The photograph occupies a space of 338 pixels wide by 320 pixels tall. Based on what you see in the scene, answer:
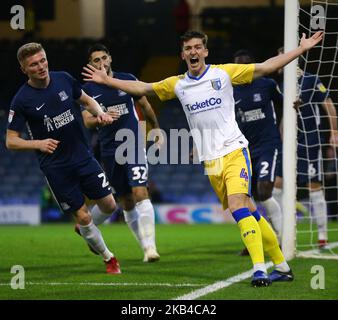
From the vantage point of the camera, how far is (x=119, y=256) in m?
9.66

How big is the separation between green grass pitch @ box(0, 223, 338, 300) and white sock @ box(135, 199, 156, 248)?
0.84ft

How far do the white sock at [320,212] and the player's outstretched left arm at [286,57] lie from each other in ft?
13.3

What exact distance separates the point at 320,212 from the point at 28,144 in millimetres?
4593

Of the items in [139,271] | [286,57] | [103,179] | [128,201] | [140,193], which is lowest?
[139,271]

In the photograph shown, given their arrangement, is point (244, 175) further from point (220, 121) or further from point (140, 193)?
point (140, 193)

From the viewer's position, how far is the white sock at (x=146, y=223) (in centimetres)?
870

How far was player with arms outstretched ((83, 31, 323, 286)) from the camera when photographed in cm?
657

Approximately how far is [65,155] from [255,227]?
6.84 feet

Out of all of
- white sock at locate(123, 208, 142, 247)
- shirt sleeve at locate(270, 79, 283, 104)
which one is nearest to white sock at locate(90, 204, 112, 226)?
white sock at locate(123, 208, 142, 247)

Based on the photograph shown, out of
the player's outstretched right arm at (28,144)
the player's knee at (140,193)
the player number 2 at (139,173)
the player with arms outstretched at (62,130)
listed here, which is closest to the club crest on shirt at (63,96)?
the player with arms outstretched at (62,130)

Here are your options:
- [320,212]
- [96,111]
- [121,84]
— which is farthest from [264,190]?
[121,84]

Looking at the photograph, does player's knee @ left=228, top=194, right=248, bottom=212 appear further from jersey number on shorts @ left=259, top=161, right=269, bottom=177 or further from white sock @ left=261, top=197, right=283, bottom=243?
white sock @ left=261, top=197, right=283, bottom=243

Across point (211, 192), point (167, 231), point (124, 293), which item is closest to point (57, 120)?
point (124, 293)

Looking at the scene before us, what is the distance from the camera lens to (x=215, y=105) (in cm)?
671
